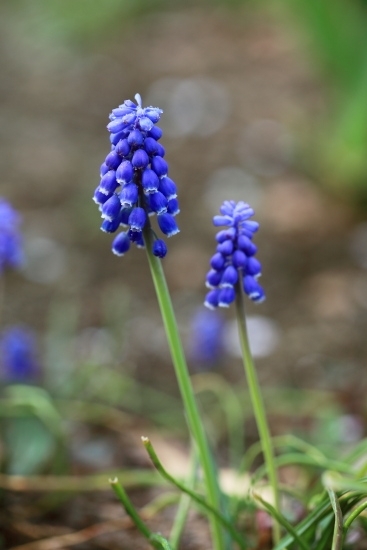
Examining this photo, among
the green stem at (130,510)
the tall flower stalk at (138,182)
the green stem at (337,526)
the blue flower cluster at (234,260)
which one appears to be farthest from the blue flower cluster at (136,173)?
the green stem at (337,526)

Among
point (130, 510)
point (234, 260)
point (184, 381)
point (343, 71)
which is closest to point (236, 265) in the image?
point (234, 260)

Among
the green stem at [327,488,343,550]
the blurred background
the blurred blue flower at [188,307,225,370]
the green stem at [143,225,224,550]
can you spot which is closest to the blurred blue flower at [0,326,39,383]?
the blurred background

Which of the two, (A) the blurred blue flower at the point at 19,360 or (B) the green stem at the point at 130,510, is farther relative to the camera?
(A) the blurred blue flower at the point at 19,360

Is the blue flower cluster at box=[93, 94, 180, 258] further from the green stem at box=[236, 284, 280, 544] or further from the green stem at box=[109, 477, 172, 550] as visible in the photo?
the green stem at box=[109, 477, 172, 550]

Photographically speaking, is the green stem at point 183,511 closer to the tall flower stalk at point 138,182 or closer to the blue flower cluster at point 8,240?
the tall flower stalk at point 138,182

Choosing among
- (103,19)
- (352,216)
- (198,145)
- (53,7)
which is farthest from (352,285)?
(53,7)

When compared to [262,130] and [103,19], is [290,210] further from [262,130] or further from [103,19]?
[103,19]

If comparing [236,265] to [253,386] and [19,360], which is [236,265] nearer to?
[253,386]
